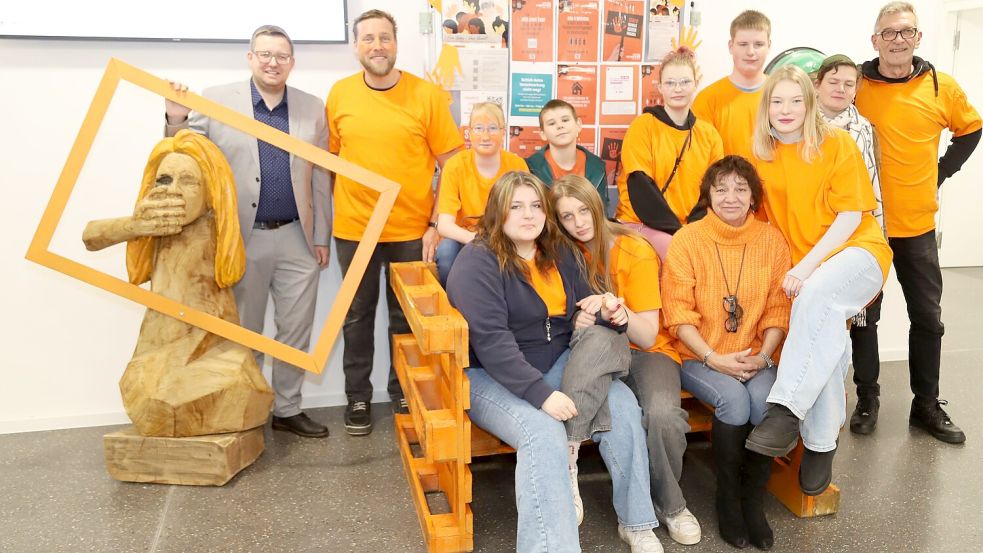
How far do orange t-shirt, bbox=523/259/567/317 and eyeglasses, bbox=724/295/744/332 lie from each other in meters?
0.59

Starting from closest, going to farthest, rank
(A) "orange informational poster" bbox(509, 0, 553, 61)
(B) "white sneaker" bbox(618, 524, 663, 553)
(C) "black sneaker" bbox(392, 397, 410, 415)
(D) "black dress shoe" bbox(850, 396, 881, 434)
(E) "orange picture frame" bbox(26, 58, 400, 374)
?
(B) "white sneaker" bbox(618, 524, 663, 553) → (E) "orange picture frame" bbox(26, 58, 400, 374) → (D) "black dress shoe" bbox(850, 396, 881, 434) → (A) "orange informational poster" bbox(509, 0, 553, 61) → (C) "black sneaker" bbox(392, 397, 410, 415)

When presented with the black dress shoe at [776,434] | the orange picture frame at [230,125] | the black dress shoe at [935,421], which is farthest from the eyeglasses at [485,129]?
the black dress shoe at [935,421]

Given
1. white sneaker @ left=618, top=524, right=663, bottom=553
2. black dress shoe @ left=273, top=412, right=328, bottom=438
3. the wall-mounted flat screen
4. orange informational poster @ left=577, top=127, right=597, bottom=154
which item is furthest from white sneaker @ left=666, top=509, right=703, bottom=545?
the wall-mounted flat screen

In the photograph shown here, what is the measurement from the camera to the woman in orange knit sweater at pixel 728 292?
2643mm

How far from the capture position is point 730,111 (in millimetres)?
3365

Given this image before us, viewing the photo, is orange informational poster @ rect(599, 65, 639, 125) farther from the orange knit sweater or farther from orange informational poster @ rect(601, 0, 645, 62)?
the orange knit sweater

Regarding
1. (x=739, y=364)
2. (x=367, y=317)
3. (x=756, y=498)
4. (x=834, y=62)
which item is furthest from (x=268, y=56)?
(x=756, y=498)

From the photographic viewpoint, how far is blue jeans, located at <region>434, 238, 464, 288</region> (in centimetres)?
305

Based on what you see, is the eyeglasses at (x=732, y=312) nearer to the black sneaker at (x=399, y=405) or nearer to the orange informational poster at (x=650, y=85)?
Answer: the orange informational poster at (x=650, y=85)

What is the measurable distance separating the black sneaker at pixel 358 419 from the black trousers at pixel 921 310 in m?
2.32

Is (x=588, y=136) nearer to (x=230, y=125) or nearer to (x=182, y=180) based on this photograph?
(x=230, y=125)

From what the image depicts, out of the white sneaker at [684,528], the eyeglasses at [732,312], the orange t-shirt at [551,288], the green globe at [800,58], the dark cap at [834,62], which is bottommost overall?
the white sneaker at [684,528]

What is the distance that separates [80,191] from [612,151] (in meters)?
2.42

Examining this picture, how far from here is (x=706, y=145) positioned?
3180 mm
